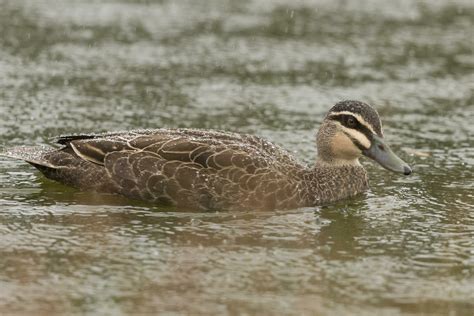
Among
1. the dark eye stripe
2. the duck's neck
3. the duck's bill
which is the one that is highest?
the dark eye stripe

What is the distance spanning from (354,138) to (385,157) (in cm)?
31

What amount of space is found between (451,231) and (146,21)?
7858 millimetres

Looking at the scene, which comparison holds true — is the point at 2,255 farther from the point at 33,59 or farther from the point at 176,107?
the point at 33,59

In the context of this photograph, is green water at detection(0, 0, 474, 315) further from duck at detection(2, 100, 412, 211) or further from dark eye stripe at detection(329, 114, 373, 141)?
dark eye stripe at detection(329, 114, 373, 141)

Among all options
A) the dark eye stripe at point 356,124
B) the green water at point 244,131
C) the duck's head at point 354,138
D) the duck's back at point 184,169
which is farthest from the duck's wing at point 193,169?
the dark eye stripe at point 356,124

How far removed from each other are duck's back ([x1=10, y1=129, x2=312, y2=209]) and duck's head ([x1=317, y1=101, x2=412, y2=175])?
337 mm

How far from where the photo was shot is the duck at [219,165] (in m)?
8.33

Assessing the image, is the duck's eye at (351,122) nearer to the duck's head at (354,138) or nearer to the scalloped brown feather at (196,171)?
the duck's head at (354,138)

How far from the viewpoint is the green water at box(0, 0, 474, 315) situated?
6602mm

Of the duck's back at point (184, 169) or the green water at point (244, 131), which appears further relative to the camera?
the duck's back at point (184, 169)

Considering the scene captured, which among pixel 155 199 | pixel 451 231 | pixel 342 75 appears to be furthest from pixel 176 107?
pixel 451 231

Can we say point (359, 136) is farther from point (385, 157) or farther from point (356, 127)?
point (385, 157)

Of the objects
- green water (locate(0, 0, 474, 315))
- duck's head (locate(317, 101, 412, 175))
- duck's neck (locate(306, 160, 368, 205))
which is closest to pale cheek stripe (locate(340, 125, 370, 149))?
duck's head (locate(317, 101, 412, 175))

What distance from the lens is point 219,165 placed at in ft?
27.5
